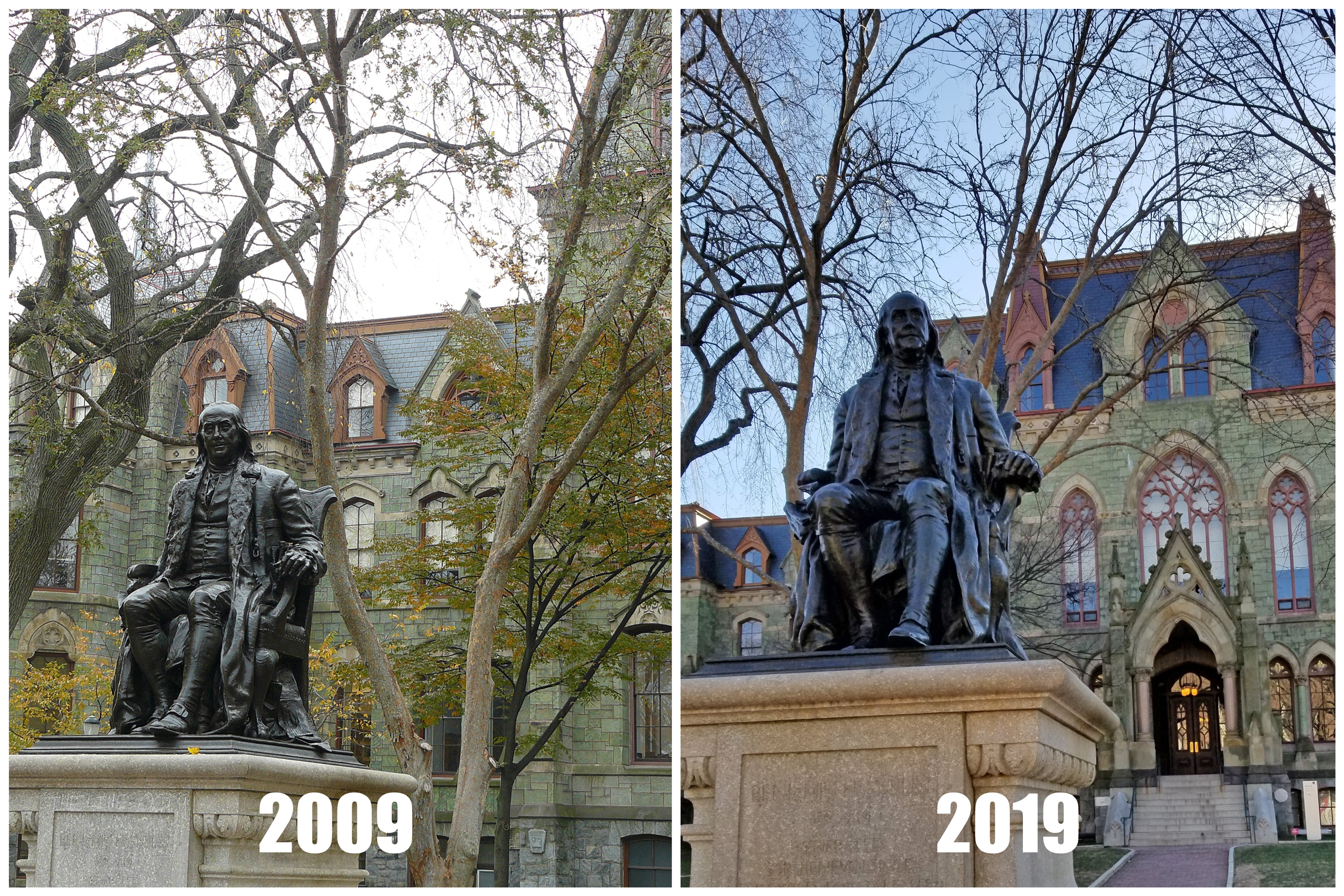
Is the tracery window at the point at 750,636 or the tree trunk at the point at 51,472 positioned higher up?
the tree trunk at the point at 51,472

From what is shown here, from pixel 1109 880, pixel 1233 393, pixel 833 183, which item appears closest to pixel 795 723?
pixel 833 183

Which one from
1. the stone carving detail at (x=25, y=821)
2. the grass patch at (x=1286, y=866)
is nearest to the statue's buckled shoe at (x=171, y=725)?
the stone carving detail at (x=25, y=821)

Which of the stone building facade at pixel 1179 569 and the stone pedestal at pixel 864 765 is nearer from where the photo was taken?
the stone pedestal at pixel 864 765

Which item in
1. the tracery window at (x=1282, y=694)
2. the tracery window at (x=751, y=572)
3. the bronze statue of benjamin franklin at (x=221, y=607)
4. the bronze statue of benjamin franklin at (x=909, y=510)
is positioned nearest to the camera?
the bronze statue of benjamin franklin at (x=909, y=510)

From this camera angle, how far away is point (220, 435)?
6.71m

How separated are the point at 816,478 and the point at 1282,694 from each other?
77.1 ft

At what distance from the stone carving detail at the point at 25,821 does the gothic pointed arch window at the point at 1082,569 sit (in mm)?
22596

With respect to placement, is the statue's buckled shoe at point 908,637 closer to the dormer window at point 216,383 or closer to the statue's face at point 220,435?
the statue's face at point 220,435

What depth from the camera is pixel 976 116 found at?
1286cm

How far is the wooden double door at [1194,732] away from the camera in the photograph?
86.4 ft

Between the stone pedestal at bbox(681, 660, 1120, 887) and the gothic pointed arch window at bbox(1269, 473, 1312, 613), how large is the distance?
22.7 metres

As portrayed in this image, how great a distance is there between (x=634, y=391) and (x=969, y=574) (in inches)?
476

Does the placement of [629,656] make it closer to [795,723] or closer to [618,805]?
[618,805]

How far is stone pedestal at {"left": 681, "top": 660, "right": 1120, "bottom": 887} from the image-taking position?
458 centimetres
